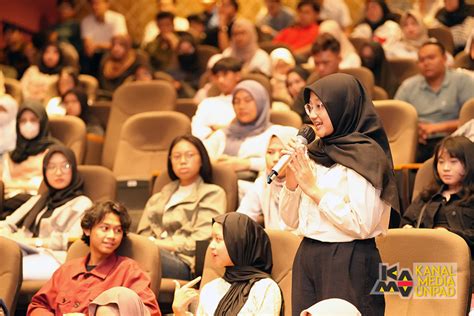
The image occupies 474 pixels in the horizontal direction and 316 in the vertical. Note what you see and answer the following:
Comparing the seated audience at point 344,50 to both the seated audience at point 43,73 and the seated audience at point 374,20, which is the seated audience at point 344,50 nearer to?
the seated audience at point 374,20

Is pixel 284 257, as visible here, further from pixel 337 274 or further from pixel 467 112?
pixel 467 112

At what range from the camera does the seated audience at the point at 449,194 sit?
182 inches

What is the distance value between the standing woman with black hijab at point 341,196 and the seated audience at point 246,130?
2.25 metres

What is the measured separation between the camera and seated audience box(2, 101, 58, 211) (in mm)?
6223

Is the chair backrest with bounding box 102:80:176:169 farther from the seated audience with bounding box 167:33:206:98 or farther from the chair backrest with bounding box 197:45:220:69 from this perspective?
the chair backrest with bounding box 197:45:220:69

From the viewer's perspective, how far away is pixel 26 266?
5016 mm

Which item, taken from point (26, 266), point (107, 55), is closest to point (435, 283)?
point (26, 266)

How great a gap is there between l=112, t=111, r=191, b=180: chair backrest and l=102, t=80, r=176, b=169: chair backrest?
63cm

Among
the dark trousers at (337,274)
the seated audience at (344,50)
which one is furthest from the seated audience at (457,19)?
the dark trousers at (337,274)

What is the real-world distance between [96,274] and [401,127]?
209 cm

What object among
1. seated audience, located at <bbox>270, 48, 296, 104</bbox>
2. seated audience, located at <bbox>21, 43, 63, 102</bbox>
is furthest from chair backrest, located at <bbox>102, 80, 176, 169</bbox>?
seated audience, located at <bbox>21, 43, 63, 102</bbox>

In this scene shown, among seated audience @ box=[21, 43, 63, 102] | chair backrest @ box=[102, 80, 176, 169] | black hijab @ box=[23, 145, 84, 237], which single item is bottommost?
black hijab @ box=[23, 145, 84, 237]

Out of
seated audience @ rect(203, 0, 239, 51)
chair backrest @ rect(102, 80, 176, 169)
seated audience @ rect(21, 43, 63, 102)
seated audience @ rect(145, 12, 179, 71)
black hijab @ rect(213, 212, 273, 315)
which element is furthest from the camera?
seated audience @ rect(203, 0, 239, 51)

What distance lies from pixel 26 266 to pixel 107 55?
403 cm
